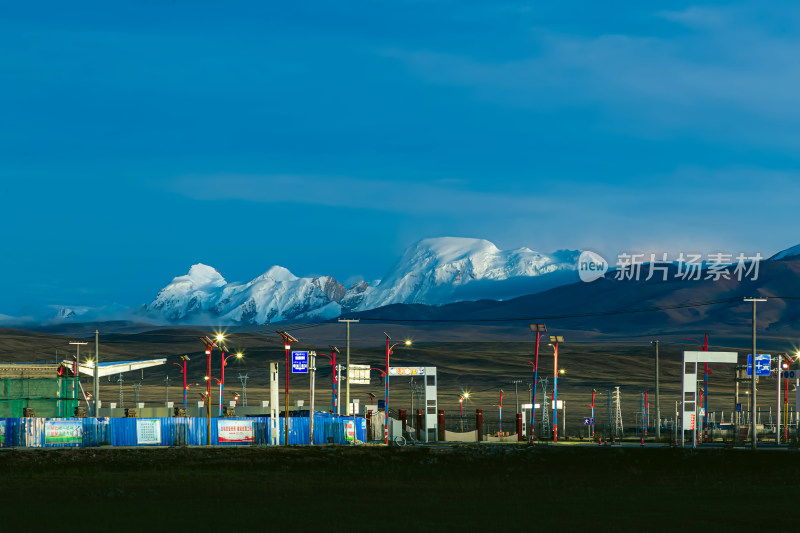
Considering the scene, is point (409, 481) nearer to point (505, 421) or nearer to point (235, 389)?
point (505, 421)

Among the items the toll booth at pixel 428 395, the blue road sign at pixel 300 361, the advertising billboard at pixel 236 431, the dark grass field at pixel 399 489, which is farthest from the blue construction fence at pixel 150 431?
the toll booth at pixel 428 395

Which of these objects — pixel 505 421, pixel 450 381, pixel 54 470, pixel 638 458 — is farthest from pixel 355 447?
pixel 450 381

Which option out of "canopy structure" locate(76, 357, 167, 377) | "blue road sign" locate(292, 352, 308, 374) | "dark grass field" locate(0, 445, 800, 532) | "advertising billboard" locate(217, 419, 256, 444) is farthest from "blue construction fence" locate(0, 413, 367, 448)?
"canopy structure" locate(76, 357, 167, 377)

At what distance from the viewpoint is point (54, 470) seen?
50281 millimetres

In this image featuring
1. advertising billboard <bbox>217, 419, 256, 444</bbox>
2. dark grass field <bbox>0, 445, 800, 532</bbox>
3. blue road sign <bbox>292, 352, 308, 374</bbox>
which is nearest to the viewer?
A: dark grass field <bbox>0, 445, 800, 532</bbox>

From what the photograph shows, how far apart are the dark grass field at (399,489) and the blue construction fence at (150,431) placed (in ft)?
16.3

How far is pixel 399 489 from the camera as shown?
41406 mm

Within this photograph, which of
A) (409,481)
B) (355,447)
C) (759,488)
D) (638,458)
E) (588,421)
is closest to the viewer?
(759,488)

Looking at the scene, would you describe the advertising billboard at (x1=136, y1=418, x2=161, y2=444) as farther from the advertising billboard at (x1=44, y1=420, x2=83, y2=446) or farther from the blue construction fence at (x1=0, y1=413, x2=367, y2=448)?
the advertising billboard at (x1=44, y1=420, x2=83, y2=446)

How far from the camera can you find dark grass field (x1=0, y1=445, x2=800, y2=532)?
1223 inches

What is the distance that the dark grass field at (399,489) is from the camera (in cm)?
3106

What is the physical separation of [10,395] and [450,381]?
106 meters

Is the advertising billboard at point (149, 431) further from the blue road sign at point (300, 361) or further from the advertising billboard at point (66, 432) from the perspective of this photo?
the blue road sign at point (300, 361)

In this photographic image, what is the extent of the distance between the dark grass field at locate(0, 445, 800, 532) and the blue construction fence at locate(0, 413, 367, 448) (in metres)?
4.97
